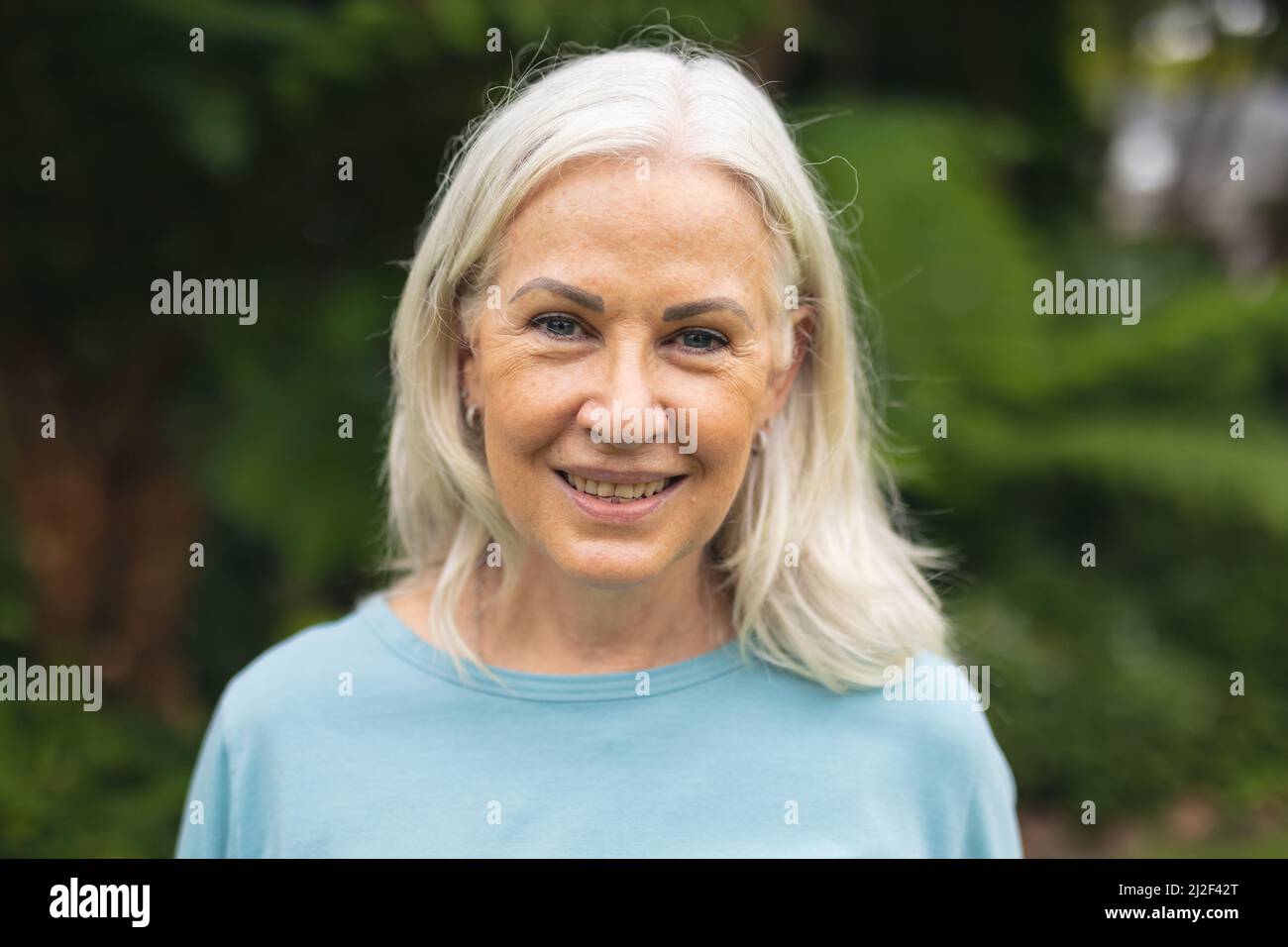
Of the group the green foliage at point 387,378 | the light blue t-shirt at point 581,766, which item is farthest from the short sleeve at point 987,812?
the green foliage at point 387,378

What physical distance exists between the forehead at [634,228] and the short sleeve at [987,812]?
84 cm

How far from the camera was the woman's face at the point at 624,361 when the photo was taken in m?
1.68

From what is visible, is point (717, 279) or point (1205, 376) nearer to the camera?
point (717, 279)

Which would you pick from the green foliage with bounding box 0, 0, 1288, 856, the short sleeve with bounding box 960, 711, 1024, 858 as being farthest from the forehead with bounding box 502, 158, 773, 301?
the green foliage with bounding box 0, 0, 1288, 856

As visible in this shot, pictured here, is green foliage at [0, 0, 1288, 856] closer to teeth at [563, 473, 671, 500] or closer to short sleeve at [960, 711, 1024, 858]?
short sleeve at [960, 711, 1024, 858]

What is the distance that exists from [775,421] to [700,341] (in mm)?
341

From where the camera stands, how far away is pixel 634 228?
1675mm

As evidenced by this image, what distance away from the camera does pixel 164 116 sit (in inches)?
166

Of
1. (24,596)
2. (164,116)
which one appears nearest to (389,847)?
(164,116)

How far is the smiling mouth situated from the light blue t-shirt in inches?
12.1

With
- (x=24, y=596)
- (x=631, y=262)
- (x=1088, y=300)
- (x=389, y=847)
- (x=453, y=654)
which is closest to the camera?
(x=631, y=262)

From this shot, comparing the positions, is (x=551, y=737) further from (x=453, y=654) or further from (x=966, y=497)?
(x=966, y=497)

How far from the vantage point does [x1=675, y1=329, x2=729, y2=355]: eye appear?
5.68 feet

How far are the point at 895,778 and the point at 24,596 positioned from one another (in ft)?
13.9
